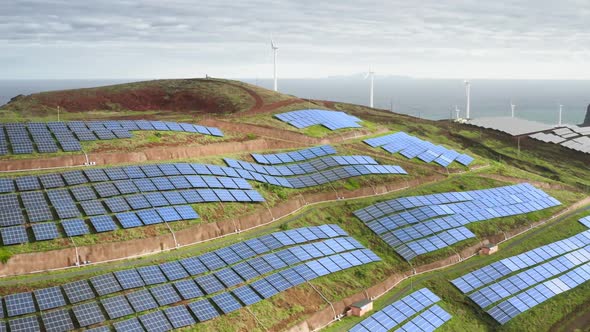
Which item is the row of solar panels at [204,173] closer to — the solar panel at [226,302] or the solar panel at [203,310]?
the solar panel at [226,302]

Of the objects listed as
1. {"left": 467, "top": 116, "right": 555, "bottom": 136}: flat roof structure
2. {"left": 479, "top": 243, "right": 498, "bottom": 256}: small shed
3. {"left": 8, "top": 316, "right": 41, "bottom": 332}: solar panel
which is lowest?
{"left": 479, "top": 243, "right": 498, "bottom": 256}: small shed

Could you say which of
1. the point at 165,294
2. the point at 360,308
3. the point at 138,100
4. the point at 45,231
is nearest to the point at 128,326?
the point at 165,294

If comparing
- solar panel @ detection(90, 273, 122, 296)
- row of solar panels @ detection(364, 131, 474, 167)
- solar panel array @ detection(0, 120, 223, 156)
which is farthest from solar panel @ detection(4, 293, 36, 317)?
row of solar panels @ detection(364, 131, 474, 167)

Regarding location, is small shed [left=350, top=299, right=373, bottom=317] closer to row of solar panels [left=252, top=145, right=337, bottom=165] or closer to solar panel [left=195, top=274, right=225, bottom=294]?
solar panel [left=195, top=274, right=225, bottom=294]

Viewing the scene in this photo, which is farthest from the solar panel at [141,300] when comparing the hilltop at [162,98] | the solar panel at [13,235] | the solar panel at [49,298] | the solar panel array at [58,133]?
the hilltop at [162,98]

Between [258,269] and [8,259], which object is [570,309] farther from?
[8,259]

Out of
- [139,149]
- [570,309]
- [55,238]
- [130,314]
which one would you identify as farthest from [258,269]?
[570,309]
